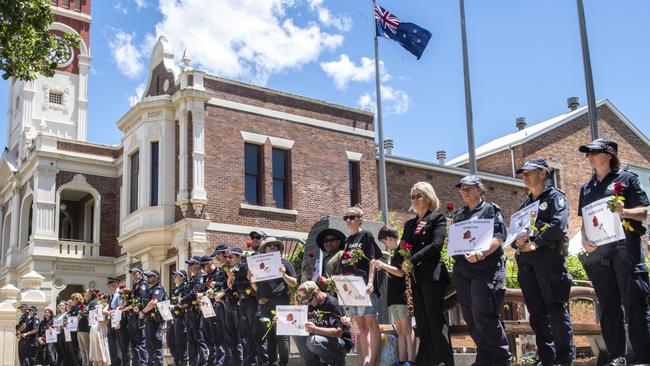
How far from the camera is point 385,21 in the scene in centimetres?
1898

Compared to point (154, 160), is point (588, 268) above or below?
below

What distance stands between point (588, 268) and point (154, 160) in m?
20.8

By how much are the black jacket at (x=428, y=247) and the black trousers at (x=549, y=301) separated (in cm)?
103

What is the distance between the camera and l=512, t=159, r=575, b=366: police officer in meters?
6.59

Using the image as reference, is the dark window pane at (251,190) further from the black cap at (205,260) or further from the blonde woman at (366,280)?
the blonde woman at (366,280)

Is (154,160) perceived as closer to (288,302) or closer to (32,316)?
(32,316)

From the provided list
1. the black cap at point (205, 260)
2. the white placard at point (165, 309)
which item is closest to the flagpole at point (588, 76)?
the black cap at point (205, 260)

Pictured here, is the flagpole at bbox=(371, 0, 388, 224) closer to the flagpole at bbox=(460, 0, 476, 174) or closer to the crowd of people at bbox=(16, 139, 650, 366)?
the flagpole at bbox=(460, 0, 476, 174)

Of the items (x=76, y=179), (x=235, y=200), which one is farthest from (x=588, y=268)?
(x=76, y=179)

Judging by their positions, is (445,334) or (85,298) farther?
(85,298)

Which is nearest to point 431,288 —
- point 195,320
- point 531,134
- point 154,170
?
point 195,320

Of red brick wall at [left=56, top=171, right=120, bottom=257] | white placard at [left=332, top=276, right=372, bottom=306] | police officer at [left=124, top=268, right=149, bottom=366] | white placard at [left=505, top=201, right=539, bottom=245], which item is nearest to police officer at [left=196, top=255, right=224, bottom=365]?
police officer at [left=124, top=268, right=149, bottom=366]

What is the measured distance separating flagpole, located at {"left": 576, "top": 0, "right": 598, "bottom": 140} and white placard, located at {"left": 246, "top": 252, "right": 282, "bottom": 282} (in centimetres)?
503

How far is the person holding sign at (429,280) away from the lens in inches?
301
